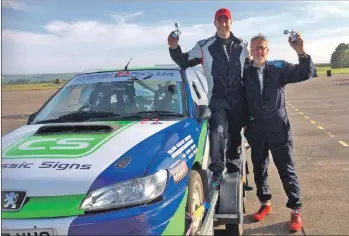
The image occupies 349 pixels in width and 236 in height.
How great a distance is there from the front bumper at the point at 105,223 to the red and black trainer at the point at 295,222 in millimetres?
2270

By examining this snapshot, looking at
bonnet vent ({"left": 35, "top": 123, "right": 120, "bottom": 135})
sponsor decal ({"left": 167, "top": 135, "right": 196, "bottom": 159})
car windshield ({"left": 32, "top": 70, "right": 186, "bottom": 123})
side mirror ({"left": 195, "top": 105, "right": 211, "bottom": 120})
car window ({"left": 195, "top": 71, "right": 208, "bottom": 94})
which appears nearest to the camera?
sponsor decal ({"left": 167, "top": 135, "right": 196, "bottom": 159})

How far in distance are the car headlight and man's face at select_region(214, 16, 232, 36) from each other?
2.33 meters

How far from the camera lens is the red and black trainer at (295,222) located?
4.37m

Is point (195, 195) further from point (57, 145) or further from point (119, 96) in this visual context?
point (119, 96)

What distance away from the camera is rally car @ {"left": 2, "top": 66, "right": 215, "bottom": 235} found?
2.53m

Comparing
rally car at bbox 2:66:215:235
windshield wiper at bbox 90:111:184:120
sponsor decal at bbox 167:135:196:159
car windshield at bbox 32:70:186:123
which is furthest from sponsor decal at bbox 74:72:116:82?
sponsor decal at bbox 167:135:196:159

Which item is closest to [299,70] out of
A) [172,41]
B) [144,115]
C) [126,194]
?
[172,41]

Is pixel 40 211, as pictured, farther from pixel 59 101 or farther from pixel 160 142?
pixel 59 101

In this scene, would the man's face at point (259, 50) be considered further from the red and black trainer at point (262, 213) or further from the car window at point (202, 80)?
the red and black trainer at point (262, 213)

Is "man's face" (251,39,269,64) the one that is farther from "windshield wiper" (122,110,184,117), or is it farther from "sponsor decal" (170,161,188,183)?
"sponsor decal" (170,161,188,183)

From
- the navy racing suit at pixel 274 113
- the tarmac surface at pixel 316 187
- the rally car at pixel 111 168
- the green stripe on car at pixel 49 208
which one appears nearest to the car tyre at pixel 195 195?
the rally car at pixel 111 168

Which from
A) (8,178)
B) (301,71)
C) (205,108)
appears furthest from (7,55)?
(301,71)

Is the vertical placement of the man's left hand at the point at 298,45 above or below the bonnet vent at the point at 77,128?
above

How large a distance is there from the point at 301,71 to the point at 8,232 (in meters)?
3.13
